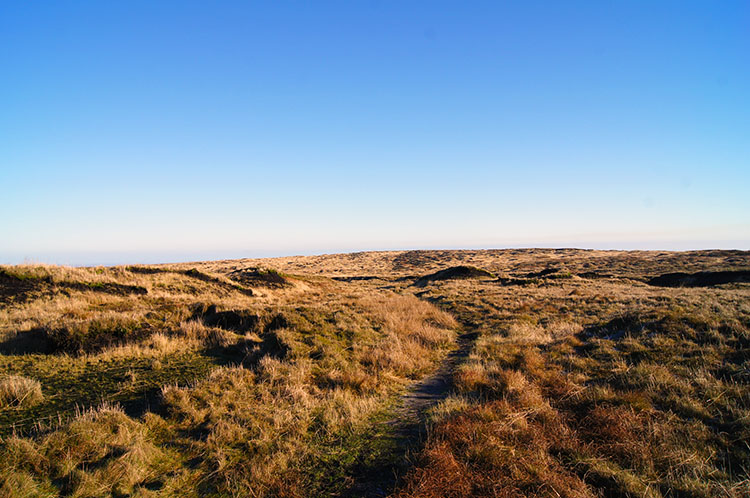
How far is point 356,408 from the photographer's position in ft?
21.8

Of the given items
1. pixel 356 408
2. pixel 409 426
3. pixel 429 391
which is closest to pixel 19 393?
pixel 356 408

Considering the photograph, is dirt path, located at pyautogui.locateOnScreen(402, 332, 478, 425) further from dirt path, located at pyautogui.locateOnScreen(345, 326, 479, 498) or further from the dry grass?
the dry grass

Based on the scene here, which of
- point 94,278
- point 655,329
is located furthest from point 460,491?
point 94,278

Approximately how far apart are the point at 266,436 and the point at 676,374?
9034mm

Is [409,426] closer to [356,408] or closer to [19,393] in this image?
[356,408]

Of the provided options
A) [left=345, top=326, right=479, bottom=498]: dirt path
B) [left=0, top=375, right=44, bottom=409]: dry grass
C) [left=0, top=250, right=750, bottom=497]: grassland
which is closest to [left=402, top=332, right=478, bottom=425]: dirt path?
[left=345, top=326, right=479, bottom=498]: dirt path

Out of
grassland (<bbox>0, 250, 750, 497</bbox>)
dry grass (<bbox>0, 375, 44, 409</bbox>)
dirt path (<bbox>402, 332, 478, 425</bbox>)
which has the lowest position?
dirt path (<bbox>402, 332, 478, 425</bbox>)

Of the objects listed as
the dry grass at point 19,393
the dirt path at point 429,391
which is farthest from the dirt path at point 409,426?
the dry grass at point 19,393

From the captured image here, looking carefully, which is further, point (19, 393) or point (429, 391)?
point (429, 391)

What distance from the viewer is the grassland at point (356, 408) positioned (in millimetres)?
4289

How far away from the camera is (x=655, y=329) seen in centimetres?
1155

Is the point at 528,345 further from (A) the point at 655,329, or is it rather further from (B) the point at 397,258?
(B) the point at 397,258

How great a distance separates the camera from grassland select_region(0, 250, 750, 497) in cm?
429

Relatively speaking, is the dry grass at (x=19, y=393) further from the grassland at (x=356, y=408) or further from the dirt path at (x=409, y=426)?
the dirt path at (x=409, y=426)
